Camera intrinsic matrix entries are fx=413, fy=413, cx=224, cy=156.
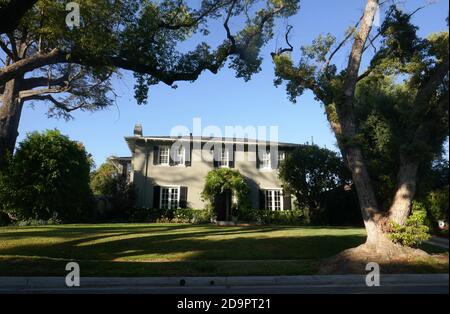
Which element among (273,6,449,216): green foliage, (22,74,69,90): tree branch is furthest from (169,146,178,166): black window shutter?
(273,6,449,216): green foliage

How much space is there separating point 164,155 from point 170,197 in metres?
3.23

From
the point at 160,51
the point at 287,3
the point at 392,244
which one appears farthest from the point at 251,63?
the point at 392,244

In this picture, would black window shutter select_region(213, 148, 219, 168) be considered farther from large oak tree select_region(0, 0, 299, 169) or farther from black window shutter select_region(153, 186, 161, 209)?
large oak tree select_region(0, 0, 299, 169)

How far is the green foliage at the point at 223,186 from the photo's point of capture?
Result: 28.3 meters

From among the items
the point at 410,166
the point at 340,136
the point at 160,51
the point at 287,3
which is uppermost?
the point at 287,3

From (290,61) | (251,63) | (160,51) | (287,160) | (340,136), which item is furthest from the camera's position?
(287,160)

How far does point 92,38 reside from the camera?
43.7ft

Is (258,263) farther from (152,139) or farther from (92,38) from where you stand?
(152,139)

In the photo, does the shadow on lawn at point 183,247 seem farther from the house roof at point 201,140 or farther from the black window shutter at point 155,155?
the house roof at point 201,140

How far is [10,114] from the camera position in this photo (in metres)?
23.8

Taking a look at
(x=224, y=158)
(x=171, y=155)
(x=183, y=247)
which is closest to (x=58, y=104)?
(x=171, y=155)

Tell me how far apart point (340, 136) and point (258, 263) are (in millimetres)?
4507

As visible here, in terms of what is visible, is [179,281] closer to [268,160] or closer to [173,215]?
[173,215]

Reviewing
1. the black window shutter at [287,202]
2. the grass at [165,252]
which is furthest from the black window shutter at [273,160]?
the grass at [165,252]
